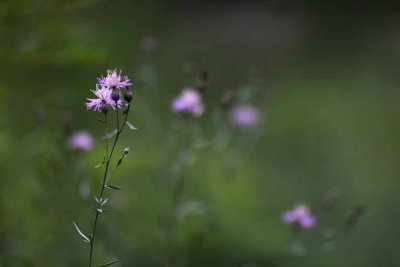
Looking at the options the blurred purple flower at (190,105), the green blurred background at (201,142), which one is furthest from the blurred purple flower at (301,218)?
the blurred purple flower at (190,105)

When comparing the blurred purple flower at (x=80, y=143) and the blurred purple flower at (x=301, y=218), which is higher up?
the blurred purple flower at (x=80, y=143)

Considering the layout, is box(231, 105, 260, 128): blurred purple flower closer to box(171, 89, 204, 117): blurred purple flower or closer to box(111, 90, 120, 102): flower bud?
box(171, 89, 204, 117): blurred purple flower

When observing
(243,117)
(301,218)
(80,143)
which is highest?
(243,117)

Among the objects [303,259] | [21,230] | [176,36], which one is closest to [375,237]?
[303,259]

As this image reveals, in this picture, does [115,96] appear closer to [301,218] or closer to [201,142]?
[301,218]

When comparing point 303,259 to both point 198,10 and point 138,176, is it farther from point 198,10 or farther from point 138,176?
point 198,10

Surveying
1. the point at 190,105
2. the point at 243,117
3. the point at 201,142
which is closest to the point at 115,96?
the point at 190,105

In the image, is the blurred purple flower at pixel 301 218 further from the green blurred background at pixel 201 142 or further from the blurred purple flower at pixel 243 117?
the blurred purple flower at pixel 243 117

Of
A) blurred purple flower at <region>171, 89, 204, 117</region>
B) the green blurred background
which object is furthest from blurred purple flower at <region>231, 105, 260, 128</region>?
blurred purple flower at <region>171, 89, 204, 117</region>
